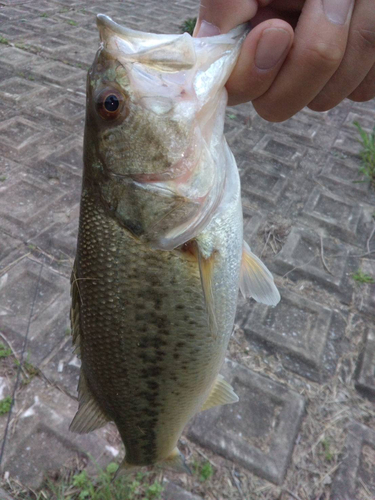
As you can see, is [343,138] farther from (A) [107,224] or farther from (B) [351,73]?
(A) [107,224]

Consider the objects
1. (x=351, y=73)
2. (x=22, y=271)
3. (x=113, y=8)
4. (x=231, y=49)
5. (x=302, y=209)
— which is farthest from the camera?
(x=113, y=8)

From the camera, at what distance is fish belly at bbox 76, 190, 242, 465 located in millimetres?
1188

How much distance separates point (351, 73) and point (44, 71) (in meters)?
4.40

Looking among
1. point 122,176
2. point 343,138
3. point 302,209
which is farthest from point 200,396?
point 343,138

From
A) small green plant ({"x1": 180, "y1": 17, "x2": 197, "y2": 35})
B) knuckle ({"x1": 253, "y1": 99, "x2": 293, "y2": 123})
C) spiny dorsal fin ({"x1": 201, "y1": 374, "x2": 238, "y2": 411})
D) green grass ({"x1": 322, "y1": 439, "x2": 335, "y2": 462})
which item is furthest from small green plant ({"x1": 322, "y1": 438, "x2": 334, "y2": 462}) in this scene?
small green plant ({"x1": 180, "y1": 17, "x2": 197, "y2": 35})

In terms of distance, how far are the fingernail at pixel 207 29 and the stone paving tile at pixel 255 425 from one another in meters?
1.77

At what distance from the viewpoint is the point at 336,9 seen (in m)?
1.01

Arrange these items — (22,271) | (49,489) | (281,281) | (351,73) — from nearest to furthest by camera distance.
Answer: (351,73)
(49,489)
(22,271)
(281,281)

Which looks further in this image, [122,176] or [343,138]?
[343,138]

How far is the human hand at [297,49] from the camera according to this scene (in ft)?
3.35

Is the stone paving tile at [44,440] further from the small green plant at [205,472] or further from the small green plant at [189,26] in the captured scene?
the small green plant at [189,26]

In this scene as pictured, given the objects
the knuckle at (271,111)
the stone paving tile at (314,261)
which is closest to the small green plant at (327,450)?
the stone paving tile at (314,261)

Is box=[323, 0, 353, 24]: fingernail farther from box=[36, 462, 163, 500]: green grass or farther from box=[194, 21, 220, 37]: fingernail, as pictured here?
box=[36, 462, 163, 500]: green grass

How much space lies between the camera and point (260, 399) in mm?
2191
